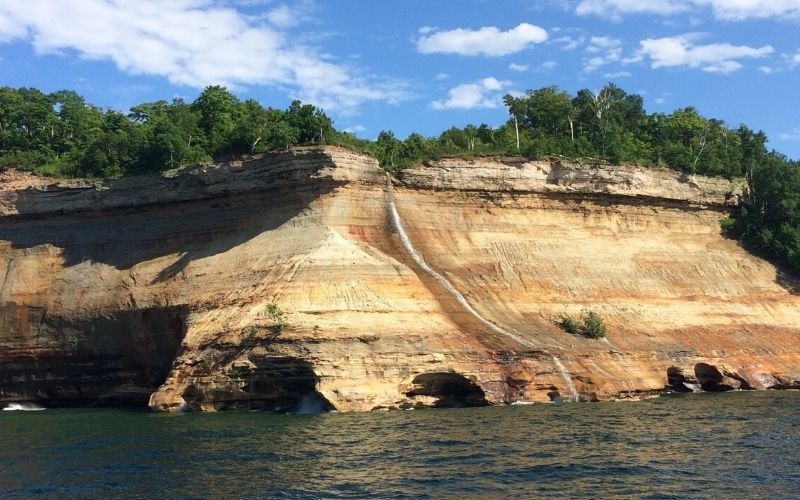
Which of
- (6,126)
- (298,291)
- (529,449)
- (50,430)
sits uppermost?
(6,126)

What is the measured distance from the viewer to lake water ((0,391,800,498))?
624 inches

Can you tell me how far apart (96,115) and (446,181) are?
26482 mm

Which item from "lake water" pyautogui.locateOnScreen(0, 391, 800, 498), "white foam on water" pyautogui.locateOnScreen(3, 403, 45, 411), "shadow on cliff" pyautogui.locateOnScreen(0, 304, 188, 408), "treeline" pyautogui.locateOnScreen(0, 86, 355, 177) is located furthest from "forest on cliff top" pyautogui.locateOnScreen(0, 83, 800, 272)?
"lake water" pyautogui.locateOnScreen(0, 391, 800, 498)

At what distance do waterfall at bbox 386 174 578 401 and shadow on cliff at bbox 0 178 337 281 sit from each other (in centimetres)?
318

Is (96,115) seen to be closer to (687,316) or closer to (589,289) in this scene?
(589,289)

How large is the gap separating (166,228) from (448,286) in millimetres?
15076

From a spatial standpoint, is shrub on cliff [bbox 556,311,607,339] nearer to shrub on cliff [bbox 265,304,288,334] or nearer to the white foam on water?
shrub on cliff [bbox 265,304,288,334]

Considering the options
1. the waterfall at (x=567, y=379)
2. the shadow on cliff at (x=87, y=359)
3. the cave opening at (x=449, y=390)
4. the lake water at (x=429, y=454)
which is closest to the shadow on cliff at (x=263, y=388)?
the lake water at (x=429, y=454)


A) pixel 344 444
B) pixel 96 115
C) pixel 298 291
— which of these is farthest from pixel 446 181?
pixel 96 115

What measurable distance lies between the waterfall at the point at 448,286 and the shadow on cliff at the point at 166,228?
318 cm

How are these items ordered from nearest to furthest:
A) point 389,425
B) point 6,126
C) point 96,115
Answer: point 389,425, point 6,126, point 96,115

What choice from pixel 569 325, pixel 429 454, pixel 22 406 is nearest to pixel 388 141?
pixel 569 325

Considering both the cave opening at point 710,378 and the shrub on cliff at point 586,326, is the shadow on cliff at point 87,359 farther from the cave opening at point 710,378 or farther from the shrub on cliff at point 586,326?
the cave opening at point 710,378

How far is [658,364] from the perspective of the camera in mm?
32375
